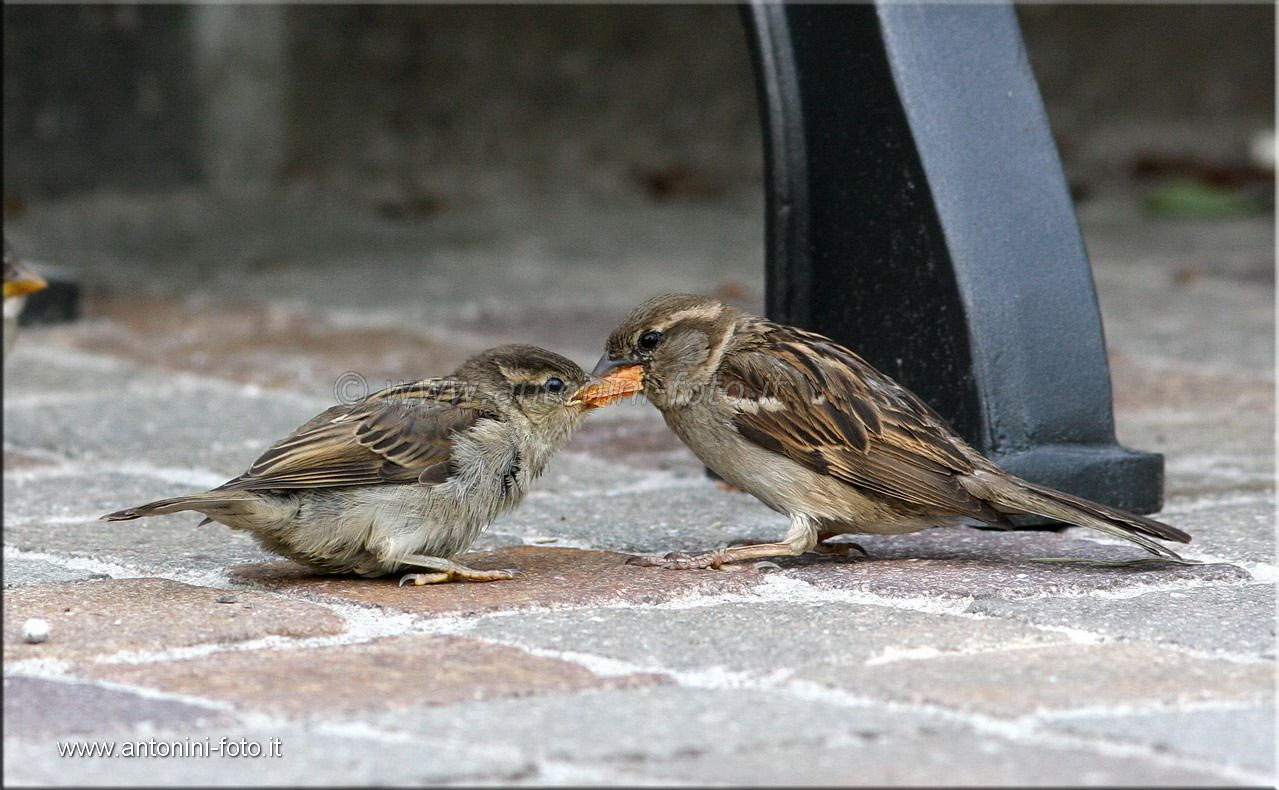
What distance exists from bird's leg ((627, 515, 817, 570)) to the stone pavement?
5 cm

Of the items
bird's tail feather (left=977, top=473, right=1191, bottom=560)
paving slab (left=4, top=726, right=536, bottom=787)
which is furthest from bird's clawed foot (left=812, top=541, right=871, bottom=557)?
paving slab (left=4, top=726, right=536, bottom=787)

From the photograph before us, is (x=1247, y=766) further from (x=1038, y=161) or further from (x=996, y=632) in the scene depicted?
(x=1038, y=161)

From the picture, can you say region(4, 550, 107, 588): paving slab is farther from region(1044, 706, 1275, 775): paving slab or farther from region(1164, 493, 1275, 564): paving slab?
region(1164, 493, 1275, 564): paving slab

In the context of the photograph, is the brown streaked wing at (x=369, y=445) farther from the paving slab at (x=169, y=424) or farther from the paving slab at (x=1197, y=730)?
the paving slab at (x=1197, y=730)

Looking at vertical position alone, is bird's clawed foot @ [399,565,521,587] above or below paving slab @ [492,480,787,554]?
above

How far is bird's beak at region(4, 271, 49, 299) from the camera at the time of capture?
6051 mm

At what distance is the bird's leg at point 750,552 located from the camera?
13.4 feet

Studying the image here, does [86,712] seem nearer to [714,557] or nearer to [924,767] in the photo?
[924,767]

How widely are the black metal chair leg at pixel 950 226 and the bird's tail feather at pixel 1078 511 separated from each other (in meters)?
0.36

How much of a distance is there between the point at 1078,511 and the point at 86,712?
212 centimetres

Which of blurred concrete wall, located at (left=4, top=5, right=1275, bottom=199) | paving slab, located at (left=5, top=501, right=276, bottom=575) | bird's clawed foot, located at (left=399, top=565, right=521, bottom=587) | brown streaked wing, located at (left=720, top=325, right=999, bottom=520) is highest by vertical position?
blurred concrete wall, located at (left=4, top=5, right=1275, bottom=199)

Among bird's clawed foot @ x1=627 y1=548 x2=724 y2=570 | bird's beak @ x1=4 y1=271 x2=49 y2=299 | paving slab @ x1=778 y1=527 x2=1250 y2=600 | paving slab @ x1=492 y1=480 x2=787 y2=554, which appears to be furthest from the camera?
bird's beak @ x1=4 y1=271 x2=49 y2=299

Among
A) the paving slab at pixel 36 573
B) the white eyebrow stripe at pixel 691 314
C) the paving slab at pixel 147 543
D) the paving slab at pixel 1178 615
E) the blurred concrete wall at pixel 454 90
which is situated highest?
the blurred concrete wall at pixel 454 90

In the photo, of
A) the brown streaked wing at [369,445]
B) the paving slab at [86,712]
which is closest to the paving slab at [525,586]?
the brown streaked wing at [369,445]
